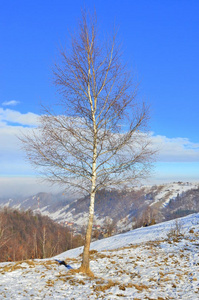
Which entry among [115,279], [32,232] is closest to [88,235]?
[115,279]

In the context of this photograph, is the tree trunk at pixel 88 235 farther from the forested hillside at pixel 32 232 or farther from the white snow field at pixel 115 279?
the forested hillside at pixel 32 232

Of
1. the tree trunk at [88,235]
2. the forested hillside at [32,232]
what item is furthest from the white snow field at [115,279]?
the forested hillside at [32,232]

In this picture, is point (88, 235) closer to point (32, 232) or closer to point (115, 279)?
point (115, 279)

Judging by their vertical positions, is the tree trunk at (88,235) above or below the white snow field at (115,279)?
above

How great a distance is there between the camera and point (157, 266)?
1049 centimetres

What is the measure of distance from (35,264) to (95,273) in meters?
3.79

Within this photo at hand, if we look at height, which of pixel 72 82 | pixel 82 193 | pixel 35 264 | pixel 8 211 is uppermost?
pixel 72 82

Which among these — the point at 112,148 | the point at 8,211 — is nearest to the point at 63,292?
the point at 112,148

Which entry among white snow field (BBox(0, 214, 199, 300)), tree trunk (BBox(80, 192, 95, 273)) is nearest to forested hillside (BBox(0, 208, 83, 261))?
white snow field (BBox(0, 214, 199, 300))

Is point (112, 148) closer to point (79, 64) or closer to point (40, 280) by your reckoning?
point (79, 64)

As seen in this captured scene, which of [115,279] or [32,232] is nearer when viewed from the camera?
[115,279]

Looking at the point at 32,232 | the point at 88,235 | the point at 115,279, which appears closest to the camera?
the point at 115,279

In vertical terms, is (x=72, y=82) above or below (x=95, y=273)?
above

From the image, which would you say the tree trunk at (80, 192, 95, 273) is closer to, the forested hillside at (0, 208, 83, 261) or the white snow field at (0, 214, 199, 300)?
the white snow field at (0, 214, 199, 300)
